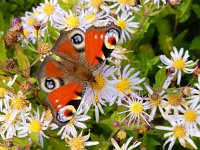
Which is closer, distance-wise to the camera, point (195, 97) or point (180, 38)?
point (195, 97)

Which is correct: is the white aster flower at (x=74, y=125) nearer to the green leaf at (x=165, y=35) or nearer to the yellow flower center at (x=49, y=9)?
the yellow flower center at (x=49, y=9)

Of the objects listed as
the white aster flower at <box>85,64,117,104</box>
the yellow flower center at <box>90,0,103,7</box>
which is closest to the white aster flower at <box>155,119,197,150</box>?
the white aster flower at <box>85,64,117,104</box>

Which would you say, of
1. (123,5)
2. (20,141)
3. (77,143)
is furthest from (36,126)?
(123,5)

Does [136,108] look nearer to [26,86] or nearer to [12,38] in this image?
[26,86]

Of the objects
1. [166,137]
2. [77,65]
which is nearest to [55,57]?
[77,65]

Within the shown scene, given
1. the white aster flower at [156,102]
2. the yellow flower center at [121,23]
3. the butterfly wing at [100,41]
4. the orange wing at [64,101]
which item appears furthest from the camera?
the yellow flower center at [121,23]

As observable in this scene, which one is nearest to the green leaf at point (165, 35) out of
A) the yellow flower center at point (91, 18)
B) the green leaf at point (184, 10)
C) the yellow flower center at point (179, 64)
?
the green leaf at point (184, 10)

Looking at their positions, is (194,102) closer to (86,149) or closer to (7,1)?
(86,149)
